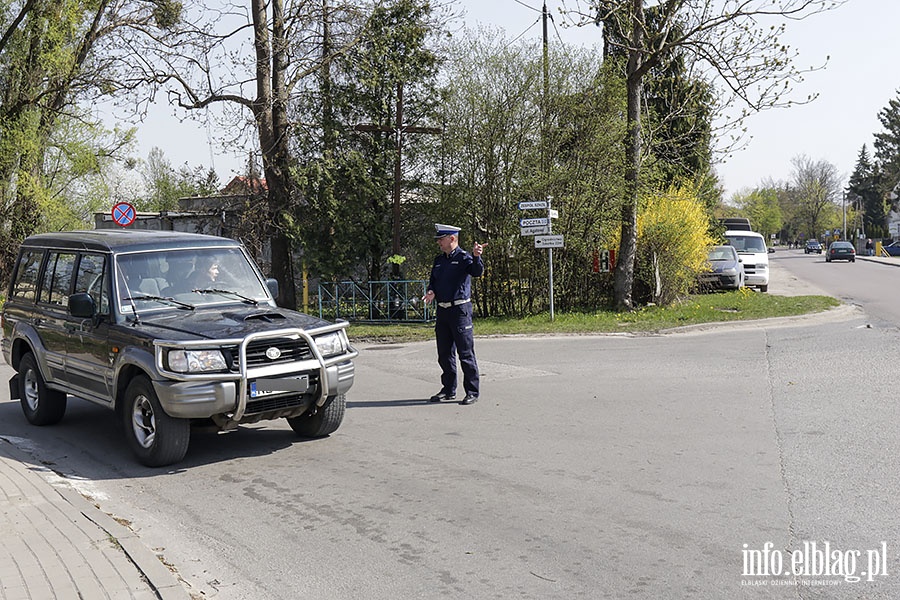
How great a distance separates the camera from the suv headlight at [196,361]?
6633 mm

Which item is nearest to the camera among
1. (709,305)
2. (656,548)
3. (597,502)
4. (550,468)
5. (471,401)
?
(656,548)

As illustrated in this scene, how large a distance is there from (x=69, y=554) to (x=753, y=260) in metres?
25.4

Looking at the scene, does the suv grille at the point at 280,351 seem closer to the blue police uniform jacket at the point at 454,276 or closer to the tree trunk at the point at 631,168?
the blue police uniform jacket at the point at 454,276

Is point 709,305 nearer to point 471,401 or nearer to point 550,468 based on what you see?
point 471,401

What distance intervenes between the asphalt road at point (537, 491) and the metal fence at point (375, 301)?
30.6 ft

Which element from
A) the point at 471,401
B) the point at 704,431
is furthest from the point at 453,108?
the point at 704,431

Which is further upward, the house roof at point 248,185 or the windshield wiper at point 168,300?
the house roof at point 248,185

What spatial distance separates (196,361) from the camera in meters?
6.66

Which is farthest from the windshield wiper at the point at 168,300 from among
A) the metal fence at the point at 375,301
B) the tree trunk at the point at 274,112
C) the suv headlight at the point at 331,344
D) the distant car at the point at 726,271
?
the distant car at the point at 726,271

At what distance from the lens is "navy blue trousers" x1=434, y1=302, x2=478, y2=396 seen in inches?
378

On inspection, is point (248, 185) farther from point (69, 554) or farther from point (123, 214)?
point (69, 554)

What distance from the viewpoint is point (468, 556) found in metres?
4.88

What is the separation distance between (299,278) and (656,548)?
59.3 ft

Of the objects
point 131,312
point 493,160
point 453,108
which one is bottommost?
point 131,312
